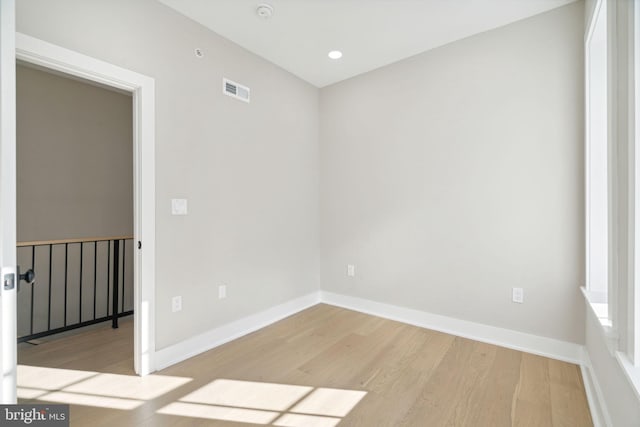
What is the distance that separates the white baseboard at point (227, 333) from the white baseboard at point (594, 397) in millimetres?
2573

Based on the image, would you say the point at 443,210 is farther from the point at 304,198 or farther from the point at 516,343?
the point at 304,198

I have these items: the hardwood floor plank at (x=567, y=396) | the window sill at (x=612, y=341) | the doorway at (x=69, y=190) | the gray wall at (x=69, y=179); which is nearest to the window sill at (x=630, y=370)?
the window sill at (x=612, y=341)

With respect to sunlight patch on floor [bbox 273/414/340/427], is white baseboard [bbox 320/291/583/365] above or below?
above

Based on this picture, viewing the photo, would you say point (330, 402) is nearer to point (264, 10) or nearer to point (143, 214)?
point (143, 214)

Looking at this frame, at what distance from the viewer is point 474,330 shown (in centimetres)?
274

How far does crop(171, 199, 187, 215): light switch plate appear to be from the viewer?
7.73 ft

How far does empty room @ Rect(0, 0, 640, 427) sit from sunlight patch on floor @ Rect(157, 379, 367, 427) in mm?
15

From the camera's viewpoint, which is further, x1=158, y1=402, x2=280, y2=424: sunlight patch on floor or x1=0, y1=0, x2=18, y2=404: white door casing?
x1=158, y1=402, x2=280, y2=424: sunlight patch on floor

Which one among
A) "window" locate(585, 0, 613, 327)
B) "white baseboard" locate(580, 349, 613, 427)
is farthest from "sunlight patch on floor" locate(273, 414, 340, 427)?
"window" locate(585, 0, 613, 327)

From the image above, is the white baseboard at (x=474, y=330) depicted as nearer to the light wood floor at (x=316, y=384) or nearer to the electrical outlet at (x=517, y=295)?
the light wood floor at (x=316, y=384)

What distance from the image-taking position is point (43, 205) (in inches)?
143

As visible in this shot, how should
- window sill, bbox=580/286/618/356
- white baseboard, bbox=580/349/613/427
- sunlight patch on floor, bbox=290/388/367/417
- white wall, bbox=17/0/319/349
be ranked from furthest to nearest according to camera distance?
white wall, bbox=17/0/319/349, sunlight patch on floor, bbox=290/388/367/417, white baseboard, bbox=580/349/613/427, window sill, bbox=580/286/618/356

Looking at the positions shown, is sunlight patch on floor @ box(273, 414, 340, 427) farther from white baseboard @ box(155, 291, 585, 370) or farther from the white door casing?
the white door casing

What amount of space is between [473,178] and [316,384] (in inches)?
87.0
